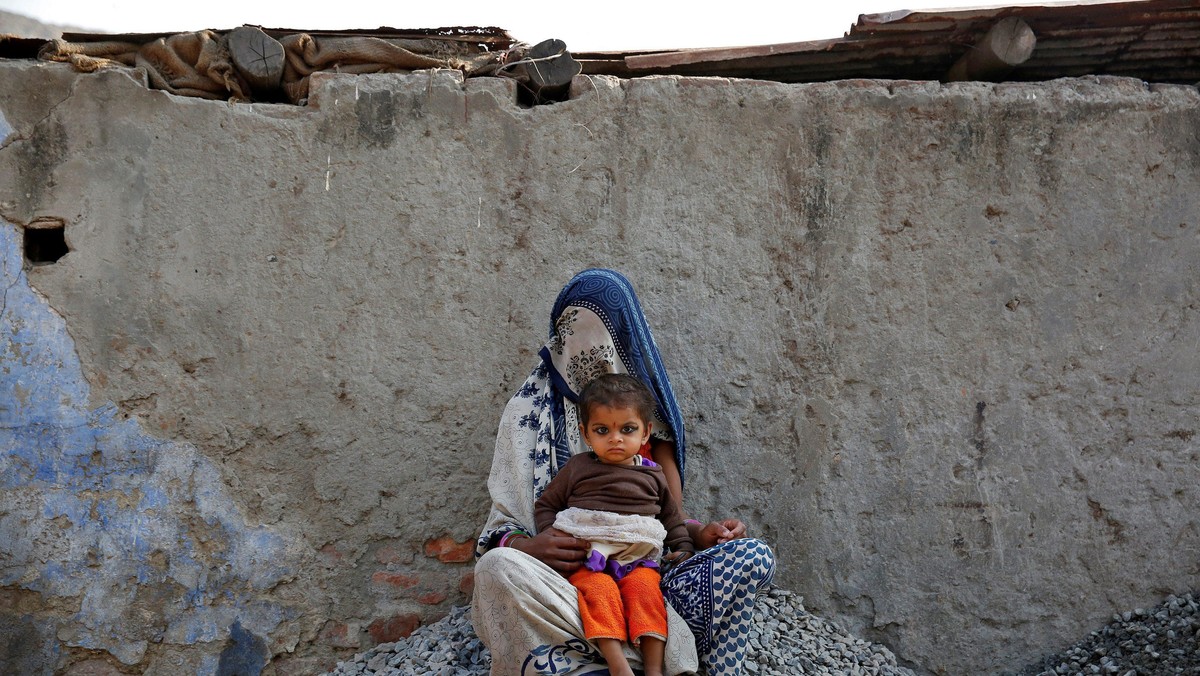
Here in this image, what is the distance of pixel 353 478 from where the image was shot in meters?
3.84

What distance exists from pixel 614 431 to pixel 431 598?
116cm

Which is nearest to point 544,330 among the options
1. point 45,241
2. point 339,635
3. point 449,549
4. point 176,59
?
point 449,549

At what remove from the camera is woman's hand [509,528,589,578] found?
3.08 meters

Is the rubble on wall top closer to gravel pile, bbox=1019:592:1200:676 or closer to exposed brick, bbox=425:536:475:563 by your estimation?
exposed brick, bbox=425:536:475:563

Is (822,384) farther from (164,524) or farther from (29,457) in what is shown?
(29,457)

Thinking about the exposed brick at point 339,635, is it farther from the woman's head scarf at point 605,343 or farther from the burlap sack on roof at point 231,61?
the burlap sack on roof at point 231,61

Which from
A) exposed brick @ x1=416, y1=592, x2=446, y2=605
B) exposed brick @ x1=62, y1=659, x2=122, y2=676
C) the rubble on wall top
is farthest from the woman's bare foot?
the rubble on wall top

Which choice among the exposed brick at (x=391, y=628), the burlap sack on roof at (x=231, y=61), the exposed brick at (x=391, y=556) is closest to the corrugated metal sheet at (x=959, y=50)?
the burlap sack on roof at (x=231, y=61)

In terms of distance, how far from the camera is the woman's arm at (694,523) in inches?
128

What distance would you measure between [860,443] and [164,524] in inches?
99.4

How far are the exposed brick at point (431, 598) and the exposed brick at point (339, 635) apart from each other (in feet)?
0.82

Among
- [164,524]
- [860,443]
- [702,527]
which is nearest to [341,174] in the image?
[164,524]

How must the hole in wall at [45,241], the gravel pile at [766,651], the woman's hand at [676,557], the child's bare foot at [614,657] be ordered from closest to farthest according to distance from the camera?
1. the child's bare foot at [614,657]
2. the woman's hand at [676,557]
3. the gravel pile at [766,651]
4. the hole in wall at [45,241]

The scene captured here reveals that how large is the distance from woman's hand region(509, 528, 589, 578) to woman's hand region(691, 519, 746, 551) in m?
0.39
